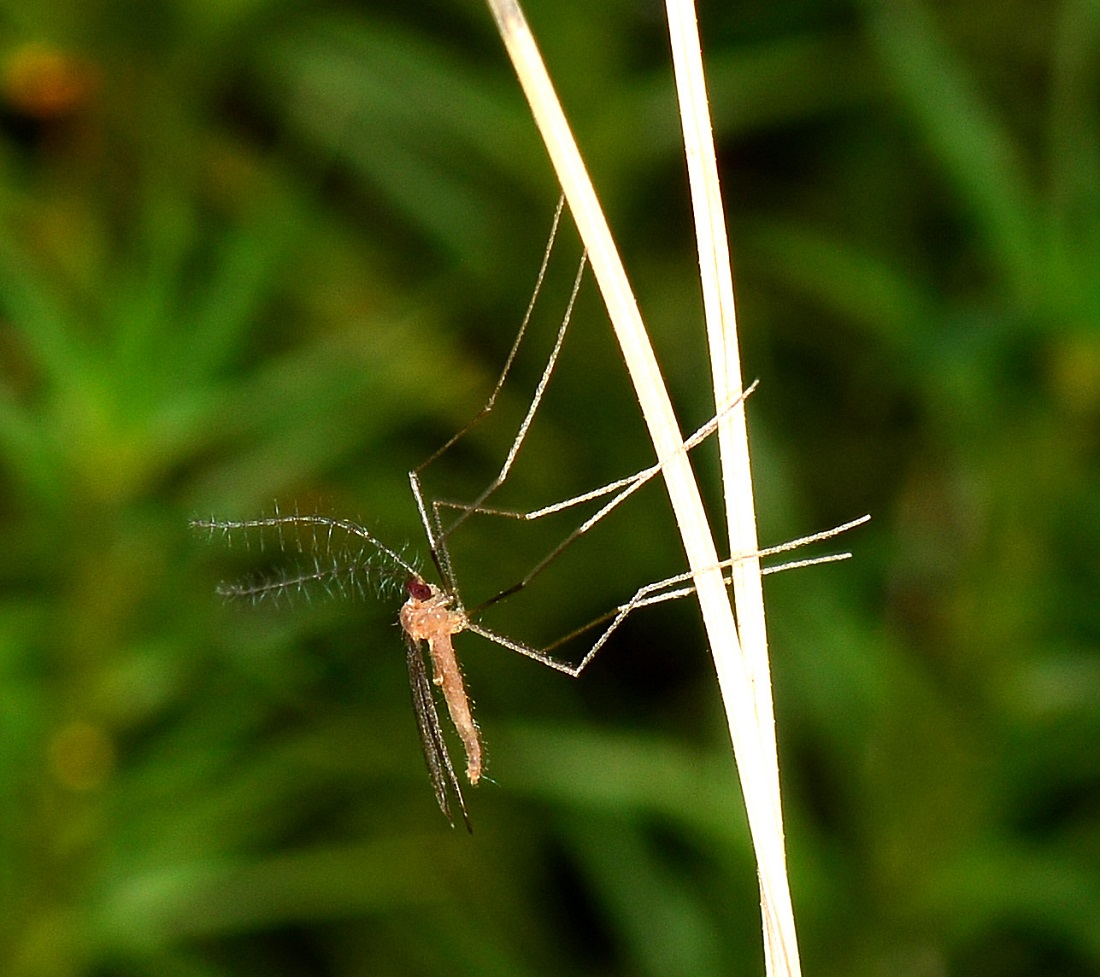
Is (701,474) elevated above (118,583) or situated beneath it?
elevated above

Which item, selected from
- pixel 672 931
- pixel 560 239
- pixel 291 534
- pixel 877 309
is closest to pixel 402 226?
pixel 560 239

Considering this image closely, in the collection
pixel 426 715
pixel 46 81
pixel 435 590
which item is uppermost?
A: pixel 46 81

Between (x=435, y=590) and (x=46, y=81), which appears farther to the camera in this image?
(x=46, y=81)

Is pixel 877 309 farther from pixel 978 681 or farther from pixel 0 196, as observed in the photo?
pixel 0 196

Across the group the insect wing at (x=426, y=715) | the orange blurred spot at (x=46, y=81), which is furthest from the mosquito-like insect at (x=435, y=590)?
the orange blurred spot at (x=46, y=81)

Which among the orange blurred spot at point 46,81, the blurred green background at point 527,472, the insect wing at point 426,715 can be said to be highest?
the orange blurred spot at point 46,81

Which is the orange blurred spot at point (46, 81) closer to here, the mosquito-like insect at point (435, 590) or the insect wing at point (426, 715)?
the mosquito-like insect at point (435, 590)

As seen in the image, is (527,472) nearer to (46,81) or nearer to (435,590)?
(435,590)

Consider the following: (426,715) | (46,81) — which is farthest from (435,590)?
(46,81)
